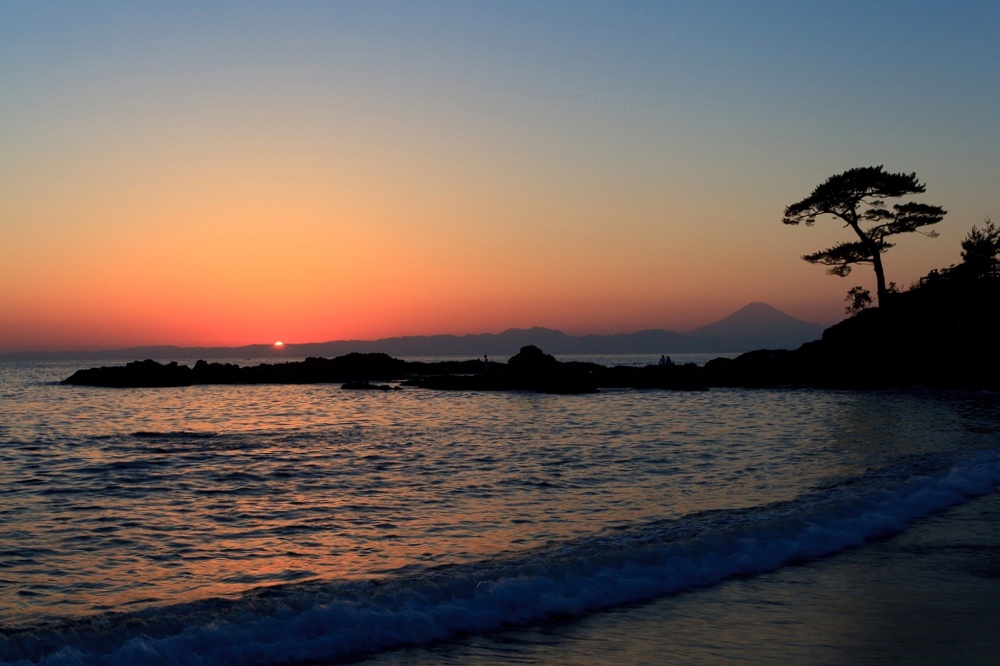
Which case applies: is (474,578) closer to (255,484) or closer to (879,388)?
(255,484)

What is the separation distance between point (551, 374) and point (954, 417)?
28.6 m

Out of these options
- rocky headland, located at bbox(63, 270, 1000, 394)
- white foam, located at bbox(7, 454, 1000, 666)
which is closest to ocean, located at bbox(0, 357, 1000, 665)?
white foam, located at bbox(7, 454, 1000, 666)

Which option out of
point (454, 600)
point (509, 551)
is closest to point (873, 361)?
point (509, 551)

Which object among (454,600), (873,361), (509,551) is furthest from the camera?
(873,361)

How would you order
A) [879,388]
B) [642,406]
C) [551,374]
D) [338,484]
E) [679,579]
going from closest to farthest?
[679,579]
[338,484]
[642,406]
[879,388]
[551,374]

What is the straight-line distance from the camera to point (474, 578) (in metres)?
9.85

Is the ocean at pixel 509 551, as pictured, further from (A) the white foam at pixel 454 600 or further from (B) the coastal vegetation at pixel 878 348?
(B) the coastal vegetation at pixel 878 348

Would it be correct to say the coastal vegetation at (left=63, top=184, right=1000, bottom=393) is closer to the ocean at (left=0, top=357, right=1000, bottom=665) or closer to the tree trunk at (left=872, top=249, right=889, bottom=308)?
the tree trunk at (left=872, top=249, right=889, bottom=308)

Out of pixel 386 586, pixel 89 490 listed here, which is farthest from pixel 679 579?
pixel 89 490

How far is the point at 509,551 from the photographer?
1146cm

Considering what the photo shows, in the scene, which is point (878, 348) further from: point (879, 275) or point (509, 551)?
point (509, 551)

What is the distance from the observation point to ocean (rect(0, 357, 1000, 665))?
7.96m

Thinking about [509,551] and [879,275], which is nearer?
[509,551]

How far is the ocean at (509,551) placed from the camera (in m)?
7.96
